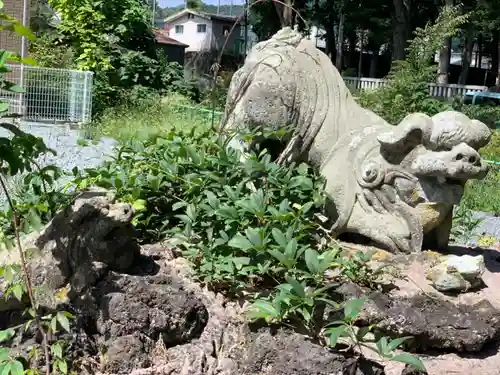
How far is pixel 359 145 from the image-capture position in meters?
3.85

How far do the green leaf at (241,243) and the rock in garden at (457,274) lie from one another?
96 cm

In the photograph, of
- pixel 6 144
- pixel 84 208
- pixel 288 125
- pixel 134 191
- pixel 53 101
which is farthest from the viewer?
pixel 53 101

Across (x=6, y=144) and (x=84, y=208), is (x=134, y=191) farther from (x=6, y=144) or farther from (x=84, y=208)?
(x=6, y=144)

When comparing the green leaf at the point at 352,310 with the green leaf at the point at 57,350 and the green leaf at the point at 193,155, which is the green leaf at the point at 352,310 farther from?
the green leaf at the point at 193,155

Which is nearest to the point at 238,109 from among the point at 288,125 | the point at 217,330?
the point at 288,125

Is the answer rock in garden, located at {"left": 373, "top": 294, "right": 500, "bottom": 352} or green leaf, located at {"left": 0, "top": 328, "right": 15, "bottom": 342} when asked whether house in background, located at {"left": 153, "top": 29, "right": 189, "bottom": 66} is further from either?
green leaf, located at {"left": 0, "top": 328, "right": 15, "bottom": 342}

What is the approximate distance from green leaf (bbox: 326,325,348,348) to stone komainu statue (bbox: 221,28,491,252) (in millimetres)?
1003

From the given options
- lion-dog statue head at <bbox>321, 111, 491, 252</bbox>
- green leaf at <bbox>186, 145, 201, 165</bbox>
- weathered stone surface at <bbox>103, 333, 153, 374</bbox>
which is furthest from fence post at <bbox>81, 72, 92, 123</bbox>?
weathered stone surface at <bbox>103, 333, 153, 374</bbox>

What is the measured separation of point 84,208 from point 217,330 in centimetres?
79

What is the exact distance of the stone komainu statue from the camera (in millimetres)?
3506

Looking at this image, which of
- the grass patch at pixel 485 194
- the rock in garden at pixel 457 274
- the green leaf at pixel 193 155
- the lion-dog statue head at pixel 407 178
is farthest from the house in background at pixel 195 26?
the rock in garden at pixel 457 274

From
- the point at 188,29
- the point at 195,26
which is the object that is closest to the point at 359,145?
the point at 195,26

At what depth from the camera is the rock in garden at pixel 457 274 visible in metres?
3.42

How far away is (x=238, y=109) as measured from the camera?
4.05 meters
